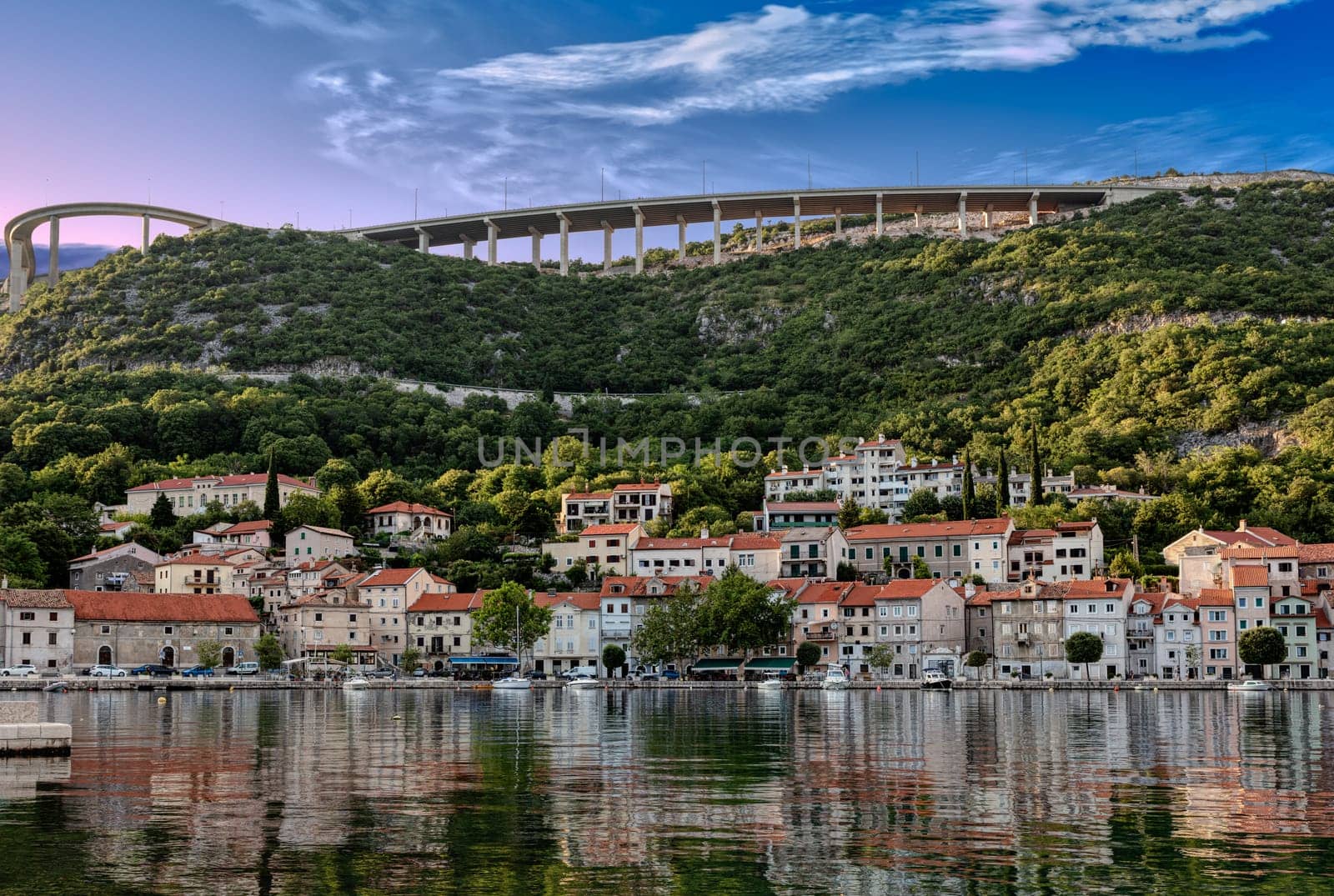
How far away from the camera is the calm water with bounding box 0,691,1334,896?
54.0ft

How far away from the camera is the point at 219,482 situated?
10819 cm

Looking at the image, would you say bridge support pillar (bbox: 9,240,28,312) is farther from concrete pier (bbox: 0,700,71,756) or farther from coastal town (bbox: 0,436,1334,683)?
concrete pier (bbox: 0,700,71,756)

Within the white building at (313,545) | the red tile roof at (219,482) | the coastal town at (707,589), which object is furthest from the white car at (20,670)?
the red tile roof at (219,482)

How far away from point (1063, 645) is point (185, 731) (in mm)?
51023

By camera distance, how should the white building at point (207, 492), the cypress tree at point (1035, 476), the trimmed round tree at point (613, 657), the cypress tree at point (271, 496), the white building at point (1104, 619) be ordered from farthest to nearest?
1. the white building at point (207, 492)
2. the cypress tree at point (271, 496)
3. the cypress tree at point (1035, 476)
4. the trimmed round tree at point (613, 657)
5. the white building at point (1104, 619)

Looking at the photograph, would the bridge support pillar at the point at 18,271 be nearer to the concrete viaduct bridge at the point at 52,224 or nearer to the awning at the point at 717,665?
the concrete viaduct bridge at the point at 52,224

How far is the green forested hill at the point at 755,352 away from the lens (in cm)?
10656

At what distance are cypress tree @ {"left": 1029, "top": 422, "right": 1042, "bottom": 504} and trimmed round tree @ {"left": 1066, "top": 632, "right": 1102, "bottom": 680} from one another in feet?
68.8

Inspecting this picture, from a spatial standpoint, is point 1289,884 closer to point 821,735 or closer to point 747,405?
point 821,735

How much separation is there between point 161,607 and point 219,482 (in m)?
26.9

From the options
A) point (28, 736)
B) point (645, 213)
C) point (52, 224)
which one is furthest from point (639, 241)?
point (28, 736)

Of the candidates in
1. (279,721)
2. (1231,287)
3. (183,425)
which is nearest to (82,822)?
(279,721)

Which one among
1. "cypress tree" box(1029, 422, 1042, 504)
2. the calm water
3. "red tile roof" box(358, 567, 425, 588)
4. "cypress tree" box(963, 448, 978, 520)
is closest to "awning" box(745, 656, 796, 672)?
"cypress tree" box(963, 448, 978, 520)

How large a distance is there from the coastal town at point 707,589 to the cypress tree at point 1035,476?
1.55 meters
